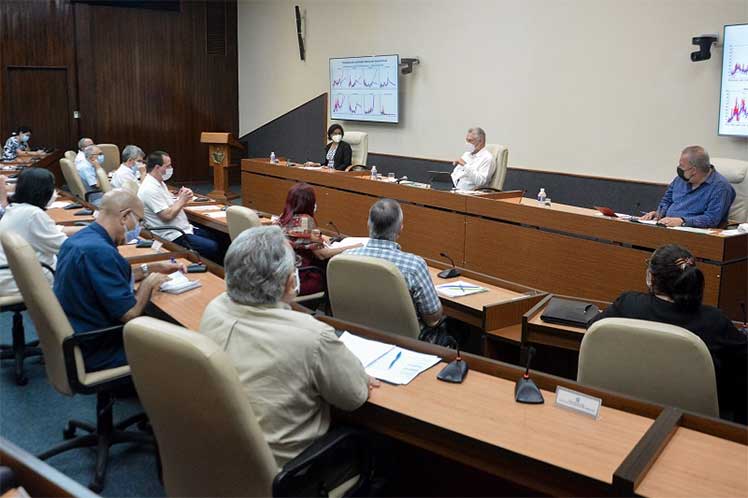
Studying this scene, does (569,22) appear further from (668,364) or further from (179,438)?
(179,438)

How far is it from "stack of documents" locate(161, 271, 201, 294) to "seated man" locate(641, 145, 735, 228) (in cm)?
343

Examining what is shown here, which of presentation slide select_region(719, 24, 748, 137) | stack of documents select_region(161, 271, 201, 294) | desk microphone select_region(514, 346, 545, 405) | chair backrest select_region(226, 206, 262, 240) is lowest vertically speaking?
desk microphone select_region(514, 346, 545, 405)

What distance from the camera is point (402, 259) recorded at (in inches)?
127

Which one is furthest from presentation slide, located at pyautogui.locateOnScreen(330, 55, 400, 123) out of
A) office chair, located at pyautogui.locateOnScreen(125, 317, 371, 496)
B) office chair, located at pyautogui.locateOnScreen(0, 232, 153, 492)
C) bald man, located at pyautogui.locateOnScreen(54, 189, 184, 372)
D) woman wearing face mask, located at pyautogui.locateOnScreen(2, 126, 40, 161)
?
office chair, located at pyautogui.locateOnScreen(125, 317, 371, 496)

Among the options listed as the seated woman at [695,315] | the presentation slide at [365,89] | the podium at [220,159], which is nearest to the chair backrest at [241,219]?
the seated woman at [695,315]

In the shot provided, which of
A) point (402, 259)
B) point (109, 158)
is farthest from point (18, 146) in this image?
point (402, 259)

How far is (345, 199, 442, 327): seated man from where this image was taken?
3.16 meters

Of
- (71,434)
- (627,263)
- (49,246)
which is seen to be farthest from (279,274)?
(627,263)

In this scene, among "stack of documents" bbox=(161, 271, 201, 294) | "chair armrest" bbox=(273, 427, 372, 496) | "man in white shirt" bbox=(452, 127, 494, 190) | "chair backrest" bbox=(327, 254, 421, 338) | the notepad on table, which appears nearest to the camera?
"chair armrest" bbox=(273, 427, 372, 496)

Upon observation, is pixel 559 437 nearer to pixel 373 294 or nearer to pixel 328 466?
pixel 328 466

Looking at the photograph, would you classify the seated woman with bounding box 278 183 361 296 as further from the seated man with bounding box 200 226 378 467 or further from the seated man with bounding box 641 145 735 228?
the seated man with bounding box 641 145 735 228

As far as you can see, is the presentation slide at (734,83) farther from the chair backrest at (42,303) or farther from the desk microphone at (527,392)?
the chair backrest at (42,303)

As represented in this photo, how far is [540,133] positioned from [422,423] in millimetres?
6436

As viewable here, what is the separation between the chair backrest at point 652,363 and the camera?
7.20ft
